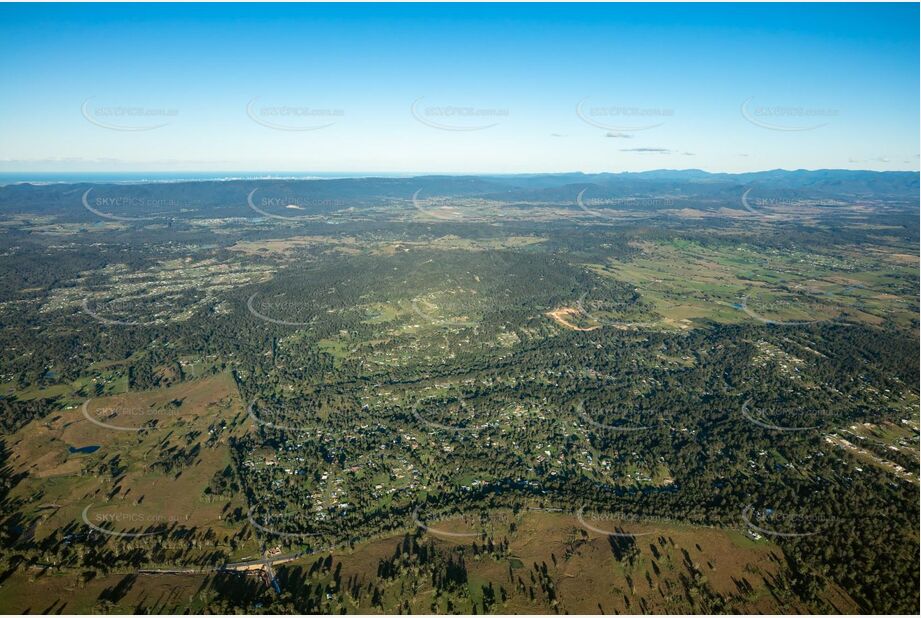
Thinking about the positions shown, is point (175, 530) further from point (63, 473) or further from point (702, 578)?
point (702, 578)

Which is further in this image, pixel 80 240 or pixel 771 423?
pixel 80 240

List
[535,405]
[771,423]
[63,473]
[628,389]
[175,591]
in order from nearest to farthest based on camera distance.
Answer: [175,591]
[63,473]
[771,423]
[535,405]
[628,389]

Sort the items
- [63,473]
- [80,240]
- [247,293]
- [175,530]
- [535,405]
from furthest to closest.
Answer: [80,240] → [247,293] → [535,405] → [63,473] → [175,530]

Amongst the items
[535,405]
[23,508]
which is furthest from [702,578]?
[23,508]

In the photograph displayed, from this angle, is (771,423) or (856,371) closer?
(771,423)

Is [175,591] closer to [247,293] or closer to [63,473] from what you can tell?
[63,473]

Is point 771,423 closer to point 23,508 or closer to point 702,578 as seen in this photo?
point 702,578

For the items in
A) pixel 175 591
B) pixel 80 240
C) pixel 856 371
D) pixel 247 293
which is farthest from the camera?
pixel 80 240

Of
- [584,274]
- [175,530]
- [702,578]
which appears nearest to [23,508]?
[175,530]

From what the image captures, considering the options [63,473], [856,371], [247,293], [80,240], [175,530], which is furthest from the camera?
[80,240]
